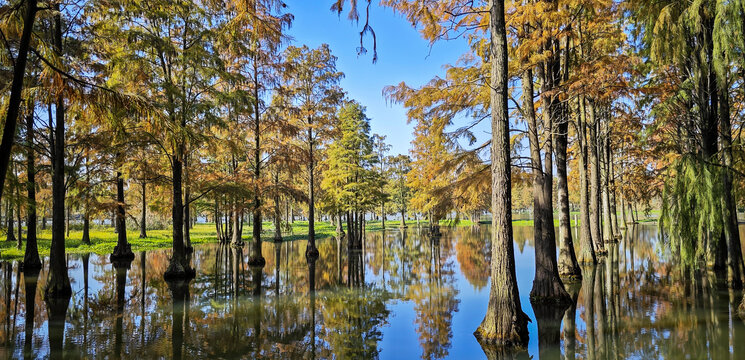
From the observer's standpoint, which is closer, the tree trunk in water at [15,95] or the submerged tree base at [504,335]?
the tree trunk in water at [15,95]

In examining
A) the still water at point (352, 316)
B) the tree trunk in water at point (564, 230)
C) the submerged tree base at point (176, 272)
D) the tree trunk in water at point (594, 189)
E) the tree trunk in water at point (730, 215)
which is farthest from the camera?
the tree trunk in water at point (594, 189)

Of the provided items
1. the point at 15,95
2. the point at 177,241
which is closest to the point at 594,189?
the point at 177,241

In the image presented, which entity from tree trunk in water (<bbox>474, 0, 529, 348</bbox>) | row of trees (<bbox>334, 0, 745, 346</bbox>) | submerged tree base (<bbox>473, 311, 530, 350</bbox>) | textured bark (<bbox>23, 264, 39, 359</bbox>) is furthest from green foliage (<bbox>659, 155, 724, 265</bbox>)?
textured bark (<bbox>23, 264, 39, 359</bbox>)

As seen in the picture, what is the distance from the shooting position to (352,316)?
9.84 meters

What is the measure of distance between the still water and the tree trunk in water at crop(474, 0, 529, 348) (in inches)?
18.7

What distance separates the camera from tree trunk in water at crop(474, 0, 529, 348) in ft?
24.4

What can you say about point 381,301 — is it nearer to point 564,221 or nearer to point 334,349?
point 334,349

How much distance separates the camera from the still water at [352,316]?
718 centimetres

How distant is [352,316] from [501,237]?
4.23 meters

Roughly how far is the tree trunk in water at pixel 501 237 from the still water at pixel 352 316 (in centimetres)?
47

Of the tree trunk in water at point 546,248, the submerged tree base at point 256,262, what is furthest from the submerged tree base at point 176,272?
the tree trunk in water at point 546,248

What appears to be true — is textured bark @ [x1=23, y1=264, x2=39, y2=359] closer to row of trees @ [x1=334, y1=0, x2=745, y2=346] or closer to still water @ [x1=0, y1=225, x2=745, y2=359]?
still water @ [x1=0, y1=225, x2=745, y2=359]

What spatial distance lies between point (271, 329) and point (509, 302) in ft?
16.2

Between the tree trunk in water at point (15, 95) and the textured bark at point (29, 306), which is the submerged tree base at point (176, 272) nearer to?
the textured bark at point (29, 306)
